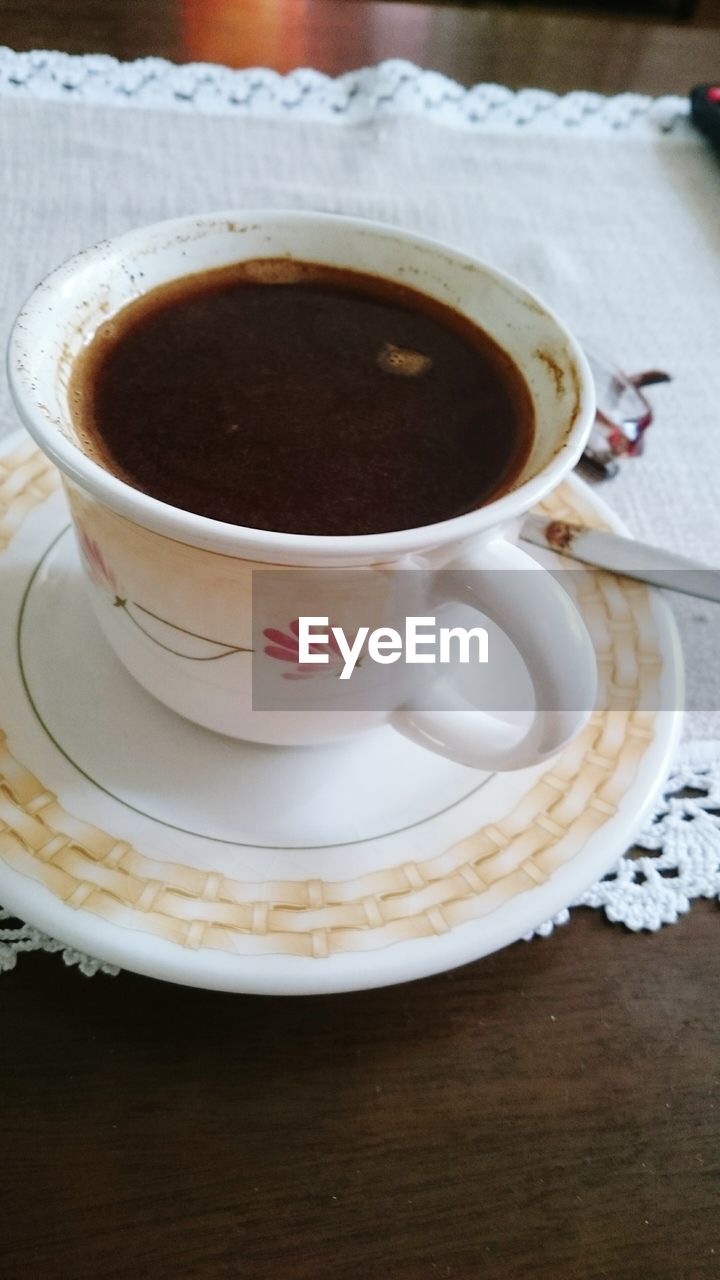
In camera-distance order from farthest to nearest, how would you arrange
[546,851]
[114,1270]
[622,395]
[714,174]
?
1. [714,174]
2. [622,395]
3. [546,851]
4. [114,1270]

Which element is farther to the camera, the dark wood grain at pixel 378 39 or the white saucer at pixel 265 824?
the dark wood grain at pixel 378 39

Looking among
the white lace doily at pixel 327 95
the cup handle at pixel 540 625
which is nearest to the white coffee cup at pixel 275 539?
the cup handle at pixel 540 625

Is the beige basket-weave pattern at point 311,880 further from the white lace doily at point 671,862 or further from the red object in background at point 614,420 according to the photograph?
the red object in background at point 614,420

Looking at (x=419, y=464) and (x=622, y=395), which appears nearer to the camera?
(x=419, y=464)

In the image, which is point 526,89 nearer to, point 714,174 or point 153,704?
point 714,174

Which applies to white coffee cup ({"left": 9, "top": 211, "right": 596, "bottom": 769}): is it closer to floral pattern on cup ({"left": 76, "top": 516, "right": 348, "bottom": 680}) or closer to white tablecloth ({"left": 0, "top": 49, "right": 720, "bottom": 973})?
floral pattern on cup ({"left": 76, "top": 516, "right": 348, "bottom": 680})

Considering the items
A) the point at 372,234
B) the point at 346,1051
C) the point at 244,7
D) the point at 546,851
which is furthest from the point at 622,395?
the point at 244,7

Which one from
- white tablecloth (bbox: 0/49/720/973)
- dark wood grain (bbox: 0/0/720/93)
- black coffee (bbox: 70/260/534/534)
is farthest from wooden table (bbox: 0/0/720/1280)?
dark wood grain (bbox: 0/0/720/93)
